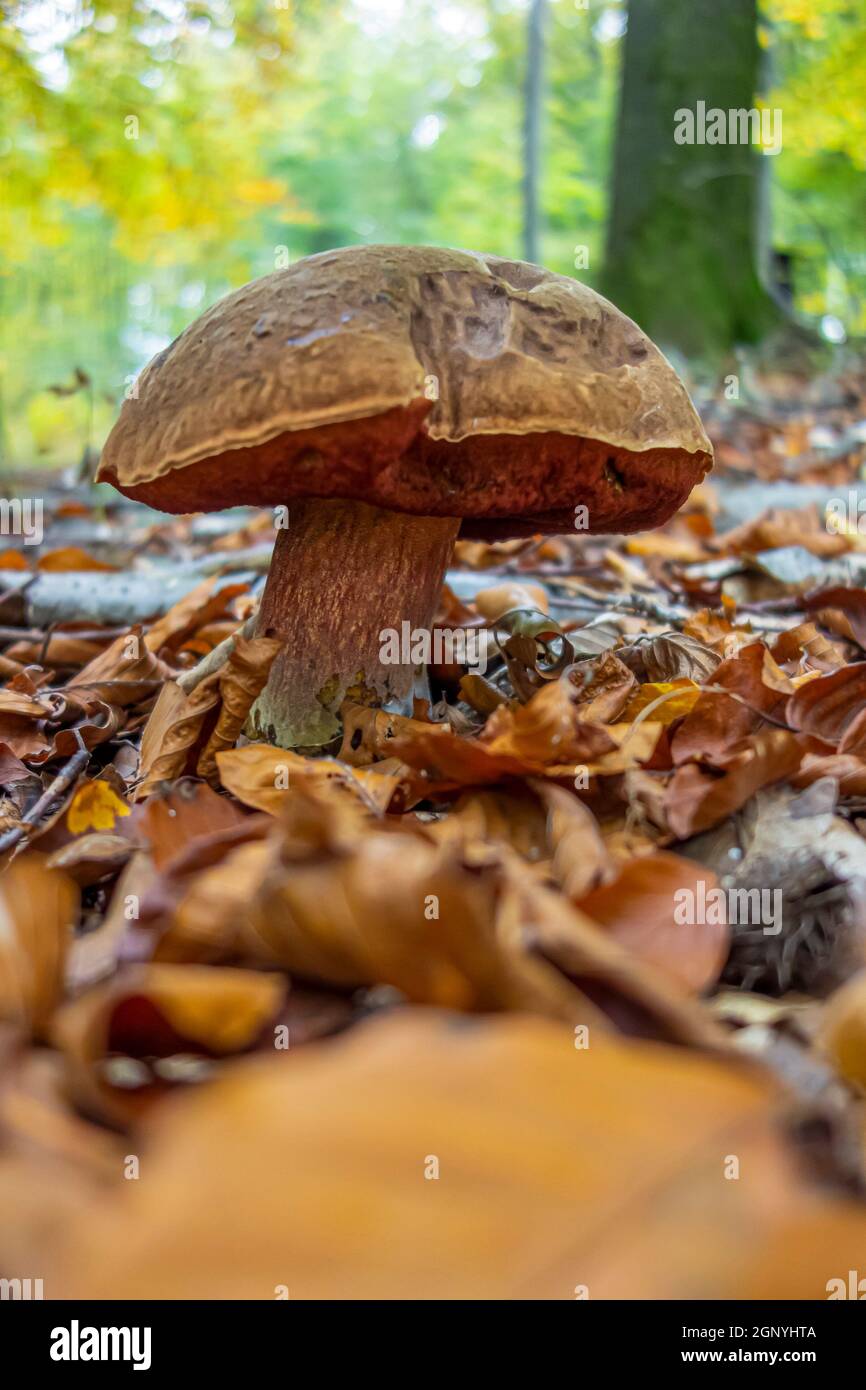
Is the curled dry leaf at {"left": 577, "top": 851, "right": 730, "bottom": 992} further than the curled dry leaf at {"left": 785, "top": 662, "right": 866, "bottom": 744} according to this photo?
No

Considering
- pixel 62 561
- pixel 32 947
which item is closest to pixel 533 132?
pixel 62 561

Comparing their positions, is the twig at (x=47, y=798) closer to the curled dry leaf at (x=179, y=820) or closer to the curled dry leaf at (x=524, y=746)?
the curled dry leaf at (x=179, y=820)

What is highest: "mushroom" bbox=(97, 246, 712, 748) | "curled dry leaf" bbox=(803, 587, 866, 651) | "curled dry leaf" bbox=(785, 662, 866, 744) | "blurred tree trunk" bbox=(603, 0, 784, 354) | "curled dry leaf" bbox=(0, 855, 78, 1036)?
"blurred tree trunk" bbox=(603, 0, 784, 354)

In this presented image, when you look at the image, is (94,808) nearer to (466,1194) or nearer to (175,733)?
(175,733)

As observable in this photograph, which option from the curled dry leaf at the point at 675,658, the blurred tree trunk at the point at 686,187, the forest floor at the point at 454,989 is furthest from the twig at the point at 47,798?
the blurred tree trunk at the point at 686,187

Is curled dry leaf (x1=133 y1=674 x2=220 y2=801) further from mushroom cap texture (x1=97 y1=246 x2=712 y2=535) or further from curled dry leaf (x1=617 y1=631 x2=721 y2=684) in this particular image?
curled dry leaf (x1=617 y1=631 x2=721 y2=684)

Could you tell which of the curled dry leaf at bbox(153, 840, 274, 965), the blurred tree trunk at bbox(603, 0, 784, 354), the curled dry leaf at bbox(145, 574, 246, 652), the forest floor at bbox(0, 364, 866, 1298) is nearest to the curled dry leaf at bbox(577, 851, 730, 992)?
the forest floor at bbox(0, 364, 866, 1298)
